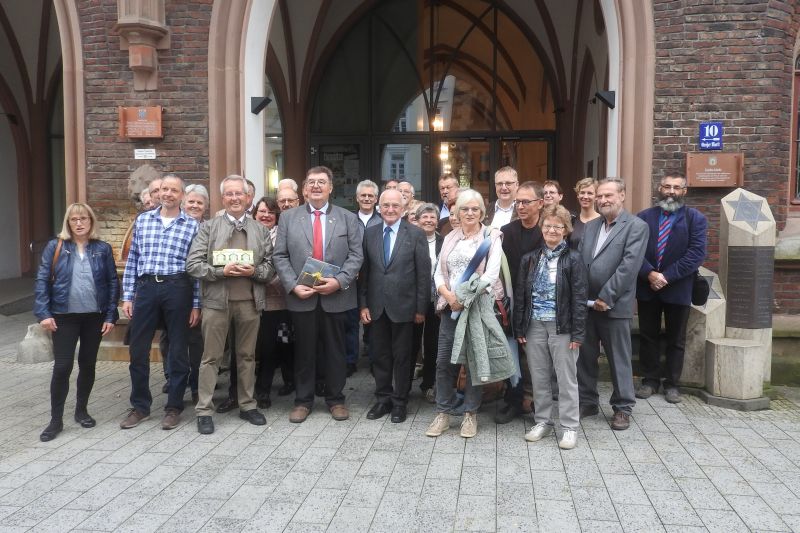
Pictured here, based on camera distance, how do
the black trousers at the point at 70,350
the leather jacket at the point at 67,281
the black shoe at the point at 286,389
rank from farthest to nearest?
1. the black shoe at the point at 286,389
2. the black trousers at the point at 70,350
3. the leather jacket at the point at 67,281

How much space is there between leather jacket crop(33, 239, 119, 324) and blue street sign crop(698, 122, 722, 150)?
5557 millimetres

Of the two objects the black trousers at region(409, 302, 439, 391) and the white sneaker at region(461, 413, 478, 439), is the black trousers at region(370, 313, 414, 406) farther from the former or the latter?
the white sneaker at region(461, 413, 478, 439)

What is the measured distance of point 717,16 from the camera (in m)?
6.40

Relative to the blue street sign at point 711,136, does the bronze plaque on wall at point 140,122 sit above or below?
above

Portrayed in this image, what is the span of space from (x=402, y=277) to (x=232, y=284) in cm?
128

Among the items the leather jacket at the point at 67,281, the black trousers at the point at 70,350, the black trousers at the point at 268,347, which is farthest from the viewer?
the black trousers at the point at 268,347

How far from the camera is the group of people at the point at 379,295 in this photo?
15.1ft

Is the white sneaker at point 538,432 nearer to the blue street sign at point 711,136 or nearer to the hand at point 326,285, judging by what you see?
the hand at point 326,285

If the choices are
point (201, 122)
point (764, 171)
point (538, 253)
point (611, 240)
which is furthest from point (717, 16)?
point (201, 122)

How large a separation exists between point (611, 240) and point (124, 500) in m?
3.71

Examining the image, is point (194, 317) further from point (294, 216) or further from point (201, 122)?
point (201, 122)

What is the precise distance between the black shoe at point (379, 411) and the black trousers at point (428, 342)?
16.7 inches

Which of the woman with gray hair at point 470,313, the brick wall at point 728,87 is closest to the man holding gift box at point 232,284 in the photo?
the woman with gray hair at point 470,313

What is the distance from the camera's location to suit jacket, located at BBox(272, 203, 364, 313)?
5004 millimetres
